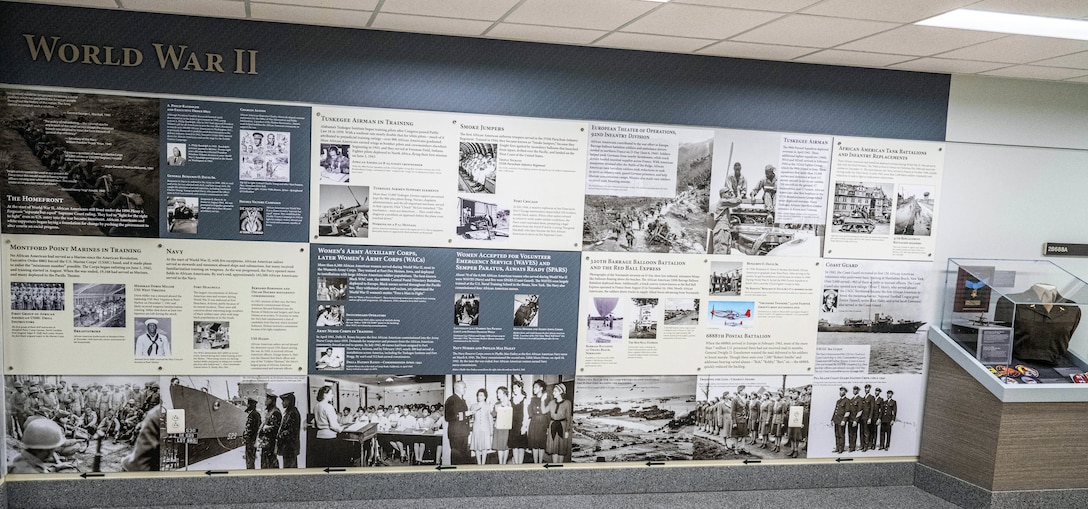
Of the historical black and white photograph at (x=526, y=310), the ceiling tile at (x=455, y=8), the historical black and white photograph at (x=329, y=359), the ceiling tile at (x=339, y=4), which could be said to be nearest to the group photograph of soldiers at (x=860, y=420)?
the historical black and white photograph at (x=526, y=310)

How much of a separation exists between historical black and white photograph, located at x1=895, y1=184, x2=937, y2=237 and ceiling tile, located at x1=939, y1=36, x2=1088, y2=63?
2.80 ft

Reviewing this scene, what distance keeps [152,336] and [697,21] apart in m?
3.09

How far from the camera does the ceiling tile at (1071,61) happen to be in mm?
3822

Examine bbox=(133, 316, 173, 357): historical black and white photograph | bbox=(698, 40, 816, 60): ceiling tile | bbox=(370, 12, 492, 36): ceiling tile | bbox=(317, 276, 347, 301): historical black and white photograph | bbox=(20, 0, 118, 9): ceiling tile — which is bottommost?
bbox=(133, 316, 173, 357): historical black and white photograph

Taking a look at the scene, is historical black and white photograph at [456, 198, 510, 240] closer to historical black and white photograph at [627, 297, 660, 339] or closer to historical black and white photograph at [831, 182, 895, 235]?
historical black and white photograph at [627, 297, 660, 339]

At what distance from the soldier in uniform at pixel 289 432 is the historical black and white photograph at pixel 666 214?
179 centimetres

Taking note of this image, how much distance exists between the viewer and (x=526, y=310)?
4.25m

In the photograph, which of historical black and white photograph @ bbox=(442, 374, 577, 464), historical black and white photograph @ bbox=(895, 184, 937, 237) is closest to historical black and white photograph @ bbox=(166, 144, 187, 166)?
historical black and white photograph @ bbox=(442, 374, 577, 464)

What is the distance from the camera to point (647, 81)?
4.27m

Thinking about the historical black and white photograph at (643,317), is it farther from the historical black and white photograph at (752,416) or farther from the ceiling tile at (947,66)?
the ceiling tile at (947,66)

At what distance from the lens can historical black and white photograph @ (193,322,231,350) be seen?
154 inches

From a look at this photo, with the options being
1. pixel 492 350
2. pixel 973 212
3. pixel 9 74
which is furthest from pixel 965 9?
pixel 9 74

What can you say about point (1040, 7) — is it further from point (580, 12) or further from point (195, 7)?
point (195, 7)

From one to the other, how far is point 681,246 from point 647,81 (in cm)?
95
